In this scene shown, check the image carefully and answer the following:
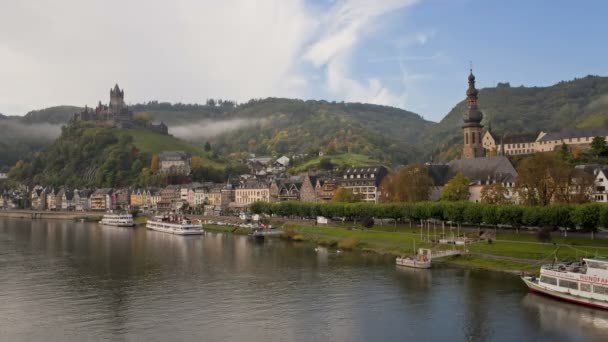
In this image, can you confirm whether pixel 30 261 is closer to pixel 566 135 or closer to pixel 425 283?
pixel 425 283

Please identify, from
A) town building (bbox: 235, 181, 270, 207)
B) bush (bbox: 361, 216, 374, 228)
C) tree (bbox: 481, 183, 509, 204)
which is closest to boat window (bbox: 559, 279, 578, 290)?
tree (bbox: 481, 183, 509, 204)

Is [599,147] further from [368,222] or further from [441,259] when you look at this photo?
[441,259]

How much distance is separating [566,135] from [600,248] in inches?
3096

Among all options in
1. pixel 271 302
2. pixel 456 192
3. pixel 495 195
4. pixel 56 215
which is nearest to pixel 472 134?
pixel 456 192

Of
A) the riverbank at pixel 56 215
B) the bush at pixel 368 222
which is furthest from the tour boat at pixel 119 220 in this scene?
the bush at pixel 368 222

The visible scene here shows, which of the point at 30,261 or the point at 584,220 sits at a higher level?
the point at 584,220

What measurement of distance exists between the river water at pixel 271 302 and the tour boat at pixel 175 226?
37908 millimetres

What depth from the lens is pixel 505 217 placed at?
74.2m

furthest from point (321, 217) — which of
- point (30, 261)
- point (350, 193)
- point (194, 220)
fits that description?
point (30, 261)

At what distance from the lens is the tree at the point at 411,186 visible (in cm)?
10162

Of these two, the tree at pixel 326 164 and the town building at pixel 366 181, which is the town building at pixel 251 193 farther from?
the tree at pixel 326 164

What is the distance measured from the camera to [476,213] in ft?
258

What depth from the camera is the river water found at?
41.1 m

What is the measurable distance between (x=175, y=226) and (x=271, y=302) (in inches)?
2899
